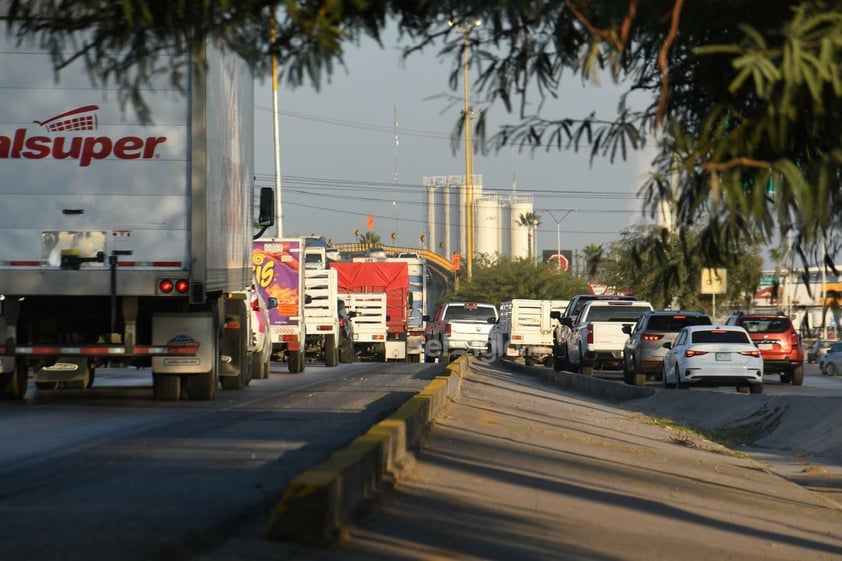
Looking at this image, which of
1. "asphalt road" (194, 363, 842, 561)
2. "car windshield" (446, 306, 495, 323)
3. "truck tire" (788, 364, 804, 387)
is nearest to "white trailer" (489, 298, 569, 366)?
"car windshield" (446, 306, 495, 323)

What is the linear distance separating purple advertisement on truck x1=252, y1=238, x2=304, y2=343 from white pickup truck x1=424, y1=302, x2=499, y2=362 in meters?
13.6

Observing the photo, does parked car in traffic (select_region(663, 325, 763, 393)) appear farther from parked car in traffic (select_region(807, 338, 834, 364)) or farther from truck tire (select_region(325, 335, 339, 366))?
parked car in traffic (select_region(807, 338, 834, 364))

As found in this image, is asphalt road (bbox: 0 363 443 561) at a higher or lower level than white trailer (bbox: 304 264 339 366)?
lower

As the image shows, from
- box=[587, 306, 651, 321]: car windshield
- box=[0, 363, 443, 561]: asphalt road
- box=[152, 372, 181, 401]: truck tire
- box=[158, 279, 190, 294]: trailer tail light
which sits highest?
box=[158, 279, 190, 294]: trailer tail light

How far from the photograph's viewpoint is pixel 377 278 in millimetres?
51531

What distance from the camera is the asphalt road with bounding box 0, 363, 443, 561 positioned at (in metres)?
7.66

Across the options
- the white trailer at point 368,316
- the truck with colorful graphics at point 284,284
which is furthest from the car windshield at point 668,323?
the white trailer at point 368,316

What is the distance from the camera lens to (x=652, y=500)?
36.5ft

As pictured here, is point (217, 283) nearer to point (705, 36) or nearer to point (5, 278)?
point (5, 278)

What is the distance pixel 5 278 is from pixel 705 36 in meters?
12.6

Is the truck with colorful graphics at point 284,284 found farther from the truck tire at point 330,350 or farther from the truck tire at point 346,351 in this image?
the truck tire at point 346,351

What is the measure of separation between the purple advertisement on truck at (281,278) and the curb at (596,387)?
7.08m

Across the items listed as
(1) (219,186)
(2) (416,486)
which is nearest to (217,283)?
(1) (219,186)

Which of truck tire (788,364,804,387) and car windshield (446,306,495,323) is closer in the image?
truck tire (788,364,804,387)
